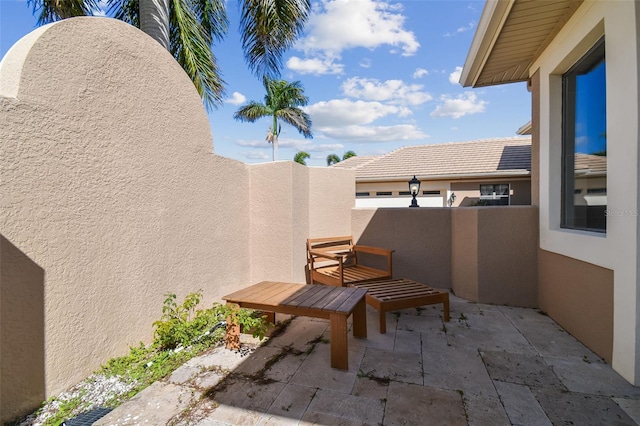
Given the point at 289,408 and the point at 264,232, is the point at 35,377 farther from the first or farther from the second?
the point at 264,232

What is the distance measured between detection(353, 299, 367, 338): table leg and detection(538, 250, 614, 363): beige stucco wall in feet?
7.47

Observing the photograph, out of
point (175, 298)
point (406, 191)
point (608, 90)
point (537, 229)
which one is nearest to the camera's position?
point (608, 90)

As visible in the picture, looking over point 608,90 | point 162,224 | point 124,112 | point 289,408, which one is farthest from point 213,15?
point 289,408

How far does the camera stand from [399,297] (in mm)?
3467

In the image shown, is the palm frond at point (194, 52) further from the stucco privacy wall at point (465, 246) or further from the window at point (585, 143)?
the window at point (585, 143)

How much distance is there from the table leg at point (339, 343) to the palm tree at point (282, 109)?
64.7 ft

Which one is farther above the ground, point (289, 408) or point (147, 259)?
point (147, 259)

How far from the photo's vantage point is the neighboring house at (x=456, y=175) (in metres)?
10.5

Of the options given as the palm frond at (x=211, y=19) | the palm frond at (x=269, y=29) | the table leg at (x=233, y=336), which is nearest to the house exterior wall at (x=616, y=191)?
the table leg at (x=233, y=336)

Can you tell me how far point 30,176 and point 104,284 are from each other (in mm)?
1042

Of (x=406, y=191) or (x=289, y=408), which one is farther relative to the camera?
(x=406, y=191)

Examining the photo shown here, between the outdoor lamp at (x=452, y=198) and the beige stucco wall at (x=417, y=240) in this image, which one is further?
the outdoor lamp at (x=452, y=198)

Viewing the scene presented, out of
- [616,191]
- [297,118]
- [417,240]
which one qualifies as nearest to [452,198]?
[417,240]

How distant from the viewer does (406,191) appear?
11695mm
